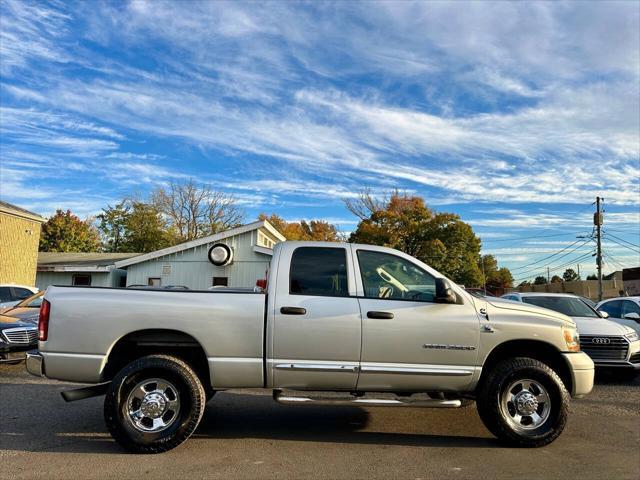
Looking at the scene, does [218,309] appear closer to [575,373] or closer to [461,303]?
[461,303]

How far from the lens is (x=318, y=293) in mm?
5320

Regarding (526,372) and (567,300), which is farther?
(567,300)

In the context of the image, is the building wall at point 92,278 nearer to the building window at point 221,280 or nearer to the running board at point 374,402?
the building window at point 221,280

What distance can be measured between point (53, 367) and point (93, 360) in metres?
0.39

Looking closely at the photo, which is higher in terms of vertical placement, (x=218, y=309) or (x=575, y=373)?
(x=218, y=309)

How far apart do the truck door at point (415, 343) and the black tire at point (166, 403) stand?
1650 mm

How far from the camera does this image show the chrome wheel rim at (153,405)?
16.4 feet

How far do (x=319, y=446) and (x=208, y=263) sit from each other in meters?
17.8

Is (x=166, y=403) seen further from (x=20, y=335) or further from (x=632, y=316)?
(x=632, y=316)

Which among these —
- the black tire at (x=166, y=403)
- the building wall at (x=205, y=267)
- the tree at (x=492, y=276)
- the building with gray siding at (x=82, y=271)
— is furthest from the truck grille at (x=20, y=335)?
the tree at (x=492, y=276)

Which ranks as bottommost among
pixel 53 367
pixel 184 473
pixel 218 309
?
pixel 184 473

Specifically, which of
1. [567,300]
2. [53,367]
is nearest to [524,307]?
[53,367]

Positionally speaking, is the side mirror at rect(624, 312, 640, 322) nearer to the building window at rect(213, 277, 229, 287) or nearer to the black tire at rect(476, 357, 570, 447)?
the black tire at rect(476, 357, 570, 447)

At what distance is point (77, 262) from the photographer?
89.8 ft
